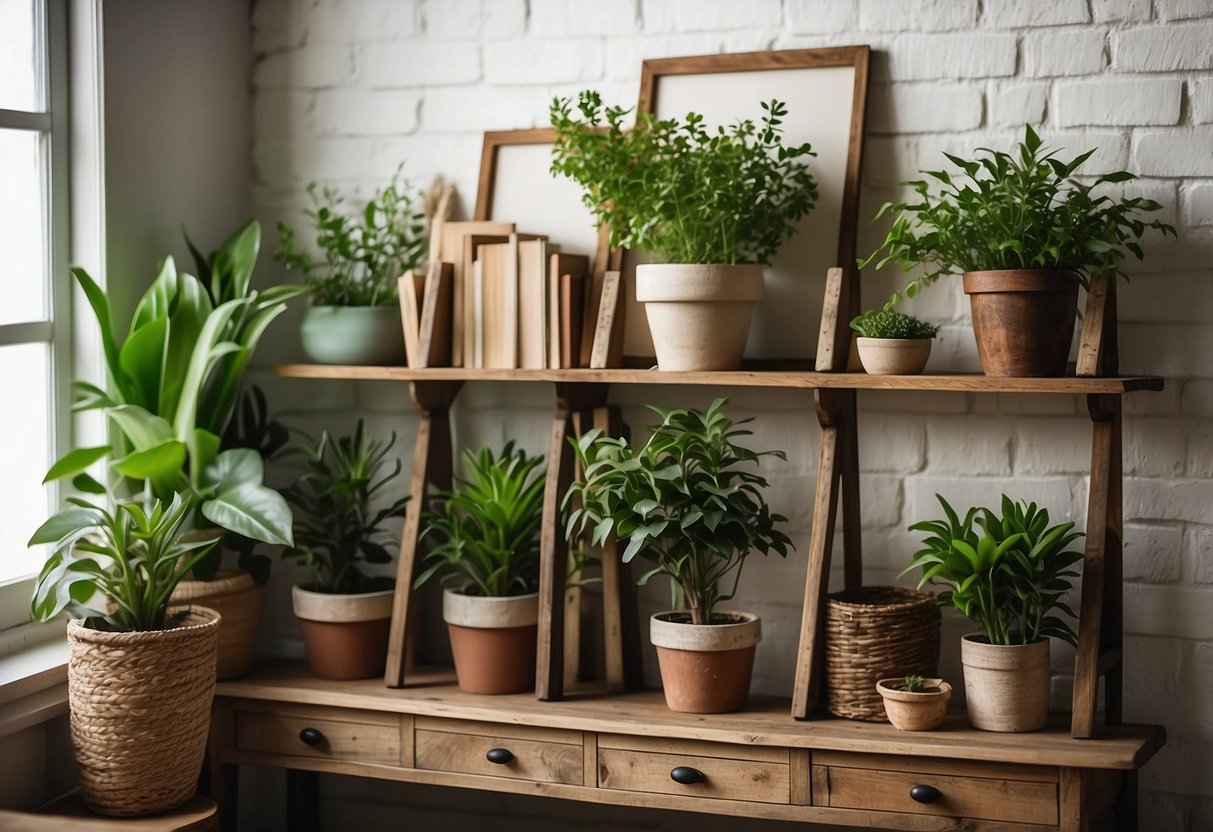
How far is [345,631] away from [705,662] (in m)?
0.75

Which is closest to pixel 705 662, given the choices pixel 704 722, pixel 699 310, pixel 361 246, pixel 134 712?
pixel 704 722

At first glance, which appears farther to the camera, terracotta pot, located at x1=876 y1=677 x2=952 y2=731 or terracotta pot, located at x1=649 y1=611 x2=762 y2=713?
terracotta pot, located at x1=649 y1=611 x2=762 y2=713

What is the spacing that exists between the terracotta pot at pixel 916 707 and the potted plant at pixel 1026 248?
1.80ft

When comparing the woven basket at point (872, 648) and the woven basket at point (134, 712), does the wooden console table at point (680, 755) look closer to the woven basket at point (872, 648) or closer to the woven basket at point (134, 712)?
the woven basket at point (872, 648)

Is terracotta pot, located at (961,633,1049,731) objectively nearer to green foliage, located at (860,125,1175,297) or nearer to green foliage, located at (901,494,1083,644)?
green foliage, located at (901,494,1083,644)

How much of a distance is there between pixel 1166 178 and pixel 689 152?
83cm

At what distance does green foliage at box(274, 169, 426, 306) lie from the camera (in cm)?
270

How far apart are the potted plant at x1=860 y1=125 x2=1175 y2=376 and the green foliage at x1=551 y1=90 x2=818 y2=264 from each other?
0.28 metres

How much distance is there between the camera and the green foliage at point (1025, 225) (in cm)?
212

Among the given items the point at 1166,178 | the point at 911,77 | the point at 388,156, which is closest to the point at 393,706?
the point at 388,156

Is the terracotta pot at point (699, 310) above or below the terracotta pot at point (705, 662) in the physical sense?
above

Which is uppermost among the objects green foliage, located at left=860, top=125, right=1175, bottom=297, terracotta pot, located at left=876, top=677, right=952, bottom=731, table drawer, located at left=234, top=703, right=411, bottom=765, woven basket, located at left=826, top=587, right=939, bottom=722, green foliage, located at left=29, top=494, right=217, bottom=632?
green foliage, located at left=860, top=125, right=1175, bottom=297

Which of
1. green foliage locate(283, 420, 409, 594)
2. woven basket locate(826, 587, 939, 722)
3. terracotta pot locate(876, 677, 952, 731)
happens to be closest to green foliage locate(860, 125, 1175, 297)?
woven basket locate(826, 587, 939, 722)

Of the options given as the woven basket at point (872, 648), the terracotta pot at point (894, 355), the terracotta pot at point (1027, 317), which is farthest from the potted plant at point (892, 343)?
the woven basket at point (872, 648)
